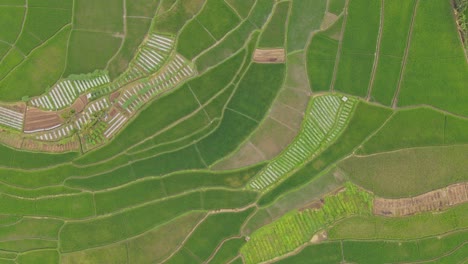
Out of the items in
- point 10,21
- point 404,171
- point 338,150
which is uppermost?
point 10,21

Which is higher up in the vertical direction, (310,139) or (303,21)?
(303,21)

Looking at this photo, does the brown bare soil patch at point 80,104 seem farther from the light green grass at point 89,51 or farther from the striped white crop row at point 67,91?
the light green grass at point 89,51

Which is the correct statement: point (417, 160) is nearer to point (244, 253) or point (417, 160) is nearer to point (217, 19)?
point (244, 253)

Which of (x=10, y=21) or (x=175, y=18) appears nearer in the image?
(x=175, y=18)

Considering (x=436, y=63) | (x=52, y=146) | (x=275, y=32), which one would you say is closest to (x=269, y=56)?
(x=275, y=32)

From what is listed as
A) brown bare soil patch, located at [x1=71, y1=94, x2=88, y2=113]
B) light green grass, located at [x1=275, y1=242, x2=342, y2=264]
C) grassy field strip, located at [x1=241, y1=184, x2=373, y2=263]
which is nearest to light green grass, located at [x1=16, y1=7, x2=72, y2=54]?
brown bare soil patch, located at [x1=71, y1=94, x2=88, y2=113]

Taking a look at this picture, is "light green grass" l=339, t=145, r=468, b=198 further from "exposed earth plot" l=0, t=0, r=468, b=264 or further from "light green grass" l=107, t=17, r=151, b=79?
"light green grass" l=107, t=17, r=151, b=79

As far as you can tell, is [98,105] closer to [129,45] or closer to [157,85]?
[157,85]
